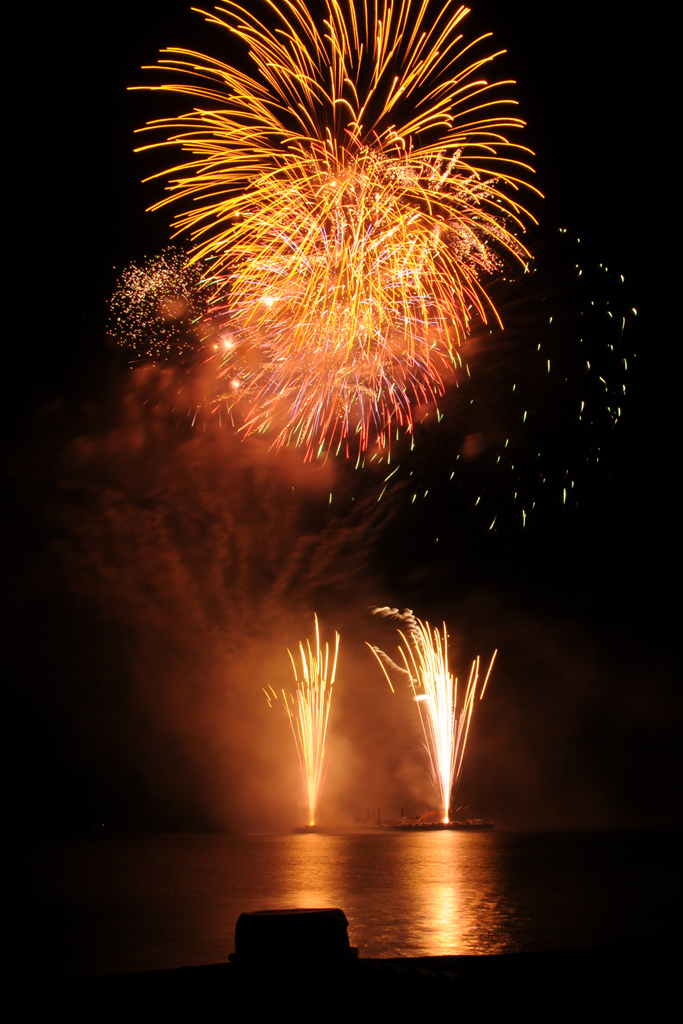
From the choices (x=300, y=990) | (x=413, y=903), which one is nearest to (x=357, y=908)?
(x=413, y=903)

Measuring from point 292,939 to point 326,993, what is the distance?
0.84ft

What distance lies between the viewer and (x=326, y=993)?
11.1 feet

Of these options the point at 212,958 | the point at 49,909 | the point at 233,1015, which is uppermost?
the point at 233,1015

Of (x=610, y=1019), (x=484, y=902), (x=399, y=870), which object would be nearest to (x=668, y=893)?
(x=484, y=902)

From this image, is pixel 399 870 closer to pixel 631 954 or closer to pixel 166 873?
pixel 166 873

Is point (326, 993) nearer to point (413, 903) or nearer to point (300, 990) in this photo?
point (300, 990)

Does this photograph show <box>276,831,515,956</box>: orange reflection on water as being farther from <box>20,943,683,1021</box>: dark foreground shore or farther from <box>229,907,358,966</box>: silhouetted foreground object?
<box>229,907,358,966</box>: silhouetted foreground object

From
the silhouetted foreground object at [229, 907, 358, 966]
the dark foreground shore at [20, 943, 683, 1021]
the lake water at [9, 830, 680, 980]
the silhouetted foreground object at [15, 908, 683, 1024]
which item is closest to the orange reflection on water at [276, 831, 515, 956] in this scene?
the lake water at [9, 830, 680, 980]

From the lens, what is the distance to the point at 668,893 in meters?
27.0

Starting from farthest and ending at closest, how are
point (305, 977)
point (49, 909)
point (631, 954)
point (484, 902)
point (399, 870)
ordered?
point (399, 870) → point (49, 909) → point (484, 902) → point (631, 954) → point (305, 977)

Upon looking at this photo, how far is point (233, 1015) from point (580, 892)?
27.5 m

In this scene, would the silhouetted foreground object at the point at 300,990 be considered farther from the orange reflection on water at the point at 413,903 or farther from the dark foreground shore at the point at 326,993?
the orange reflection on water at the point at 413,903

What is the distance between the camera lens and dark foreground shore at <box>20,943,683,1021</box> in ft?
11.1

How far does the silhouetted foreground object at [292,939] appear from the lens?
136 inches
